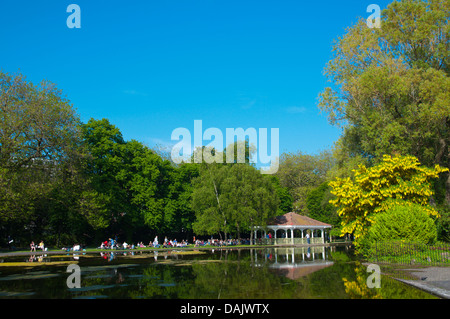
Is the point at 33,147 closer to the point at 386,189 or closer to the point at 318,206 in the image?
the point at 386,189

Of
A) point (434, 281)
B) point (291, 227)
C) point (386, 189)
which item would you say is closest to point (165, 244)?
point (291, 227)

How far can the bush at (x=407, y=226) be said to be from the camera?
887 inches

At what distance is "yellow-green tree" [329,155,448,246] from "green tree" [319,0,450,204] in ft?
13.8

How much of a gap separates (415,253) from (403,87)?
14269mm

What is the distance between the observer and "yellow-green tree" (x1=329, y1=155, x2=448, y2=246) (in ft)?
84.7

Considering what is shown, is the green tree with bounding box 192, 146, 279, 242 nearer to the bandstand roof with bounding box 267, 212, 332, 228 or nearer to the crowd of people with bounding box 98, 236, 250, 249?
the crowd of people with bounding box 98, 236, 250, 249

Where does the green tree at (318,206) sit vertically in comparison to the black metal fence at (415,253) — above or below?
above

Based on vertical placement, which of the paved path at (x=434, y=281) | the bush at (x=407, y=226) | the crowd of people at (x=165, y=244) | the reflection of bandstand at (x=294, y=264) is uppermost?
the bush at (x=407, y=226)

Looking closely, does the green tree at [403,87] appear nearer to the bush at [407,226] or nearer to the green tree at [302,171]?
the bush at [407,226]

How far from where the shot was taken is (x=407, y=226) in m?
22.6

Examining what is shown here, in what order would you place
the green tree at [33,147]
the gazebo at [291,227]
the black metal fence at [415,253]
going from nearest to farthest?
the black metal fence at [415,253], the green tree at [33,147], the gazebo at [291,227]

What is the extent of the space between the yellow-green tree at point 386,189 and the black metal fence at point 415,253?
3.20 metres

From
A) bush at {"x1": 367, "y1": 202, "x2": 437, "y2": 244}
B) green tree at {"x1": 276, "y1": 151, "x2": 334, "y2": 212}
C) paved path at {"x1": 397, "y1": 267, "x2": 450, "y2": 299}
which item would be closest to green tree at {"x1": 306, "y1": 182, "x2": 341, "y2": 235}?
green tree at {"x1": 276, "y1": 151, "x2": 334, "y2": 212}

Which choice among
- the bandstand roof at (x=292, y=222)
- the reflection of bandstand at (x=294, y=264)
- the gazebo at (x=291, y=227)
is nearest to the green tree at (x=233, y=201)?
the gazebo at (x=291, y=227)
